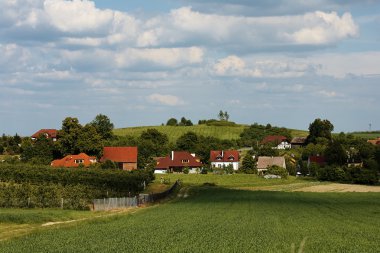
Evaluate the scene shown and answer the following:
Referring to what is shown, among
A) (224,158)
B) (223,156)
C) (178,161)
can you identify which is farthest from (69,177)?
(223,156)

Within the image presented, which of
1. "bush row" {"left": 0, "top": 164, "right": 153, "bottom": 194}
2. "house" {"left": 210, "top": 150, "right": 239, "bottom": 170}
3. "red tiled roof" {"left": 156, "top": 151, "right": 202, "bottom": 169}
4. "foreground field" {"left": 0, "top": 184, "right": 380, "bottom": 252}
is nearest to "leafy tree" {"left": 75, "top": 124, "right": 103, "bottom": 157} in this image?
"red tiled roof" {"left": 156, "top": 151, "right": 202, "bottom": 169}

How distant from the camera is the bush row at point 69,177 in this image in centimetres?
8500

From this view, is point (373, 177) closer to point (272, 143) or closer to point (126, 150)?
point (126, 150)

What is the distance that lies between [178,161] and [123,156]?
977 inches

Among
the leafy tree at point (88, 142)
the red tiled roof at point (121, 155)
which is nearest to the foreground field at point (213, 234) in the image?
the leafy tree at point (88, 142)

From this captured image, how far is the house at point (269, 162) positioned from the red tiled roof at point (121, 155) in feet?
105

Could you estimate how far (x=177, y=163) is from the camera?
484 feet

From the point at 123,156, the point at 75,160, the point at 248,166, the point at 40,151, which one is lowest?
the point at 248,166

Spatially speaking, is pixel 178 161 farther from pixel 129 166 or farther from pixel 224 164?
pixel 129 166

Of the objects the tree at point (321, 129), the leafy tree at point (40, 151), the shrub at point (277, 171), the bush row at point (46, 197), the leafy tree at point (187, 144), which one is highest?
the tree at point (321, 129)

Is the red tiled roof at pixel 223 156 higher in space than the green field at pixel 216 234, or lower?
higher

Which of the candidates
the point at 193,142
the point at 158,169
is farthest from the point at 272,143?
the point at 158,169

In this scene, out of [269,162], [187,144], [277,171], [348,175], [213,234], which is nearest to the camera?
[213,234]

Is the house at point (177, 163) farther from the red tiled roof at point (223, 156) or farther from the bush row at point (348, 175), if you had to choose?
the bush row at point (348, 175)
